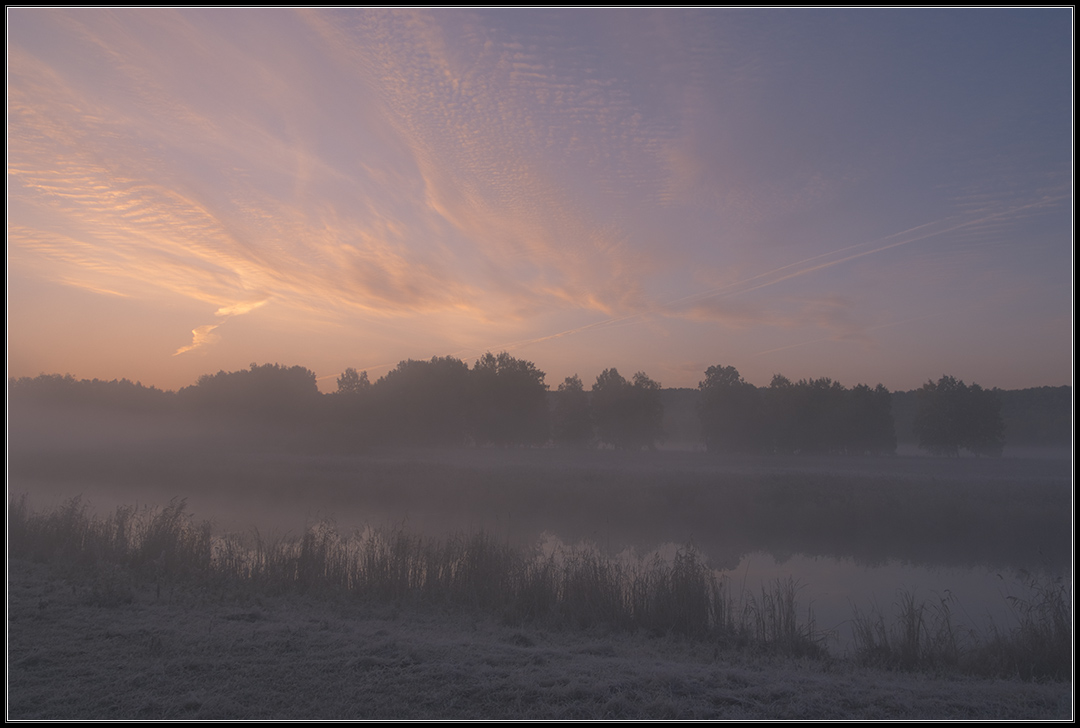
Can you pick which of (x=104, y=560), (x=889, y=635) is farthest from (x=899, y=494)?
(x=104, y=560)

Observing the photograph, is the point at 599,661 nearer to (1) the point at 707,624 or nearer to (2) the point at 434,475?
(1) the point at 707,624

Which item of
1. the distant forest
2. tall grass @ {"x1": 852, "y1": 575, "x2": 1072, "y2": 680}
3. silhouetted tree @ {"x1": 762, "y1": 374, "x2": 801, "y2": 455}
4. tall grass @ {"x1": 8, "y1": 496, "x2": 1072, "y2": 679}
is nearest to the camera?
tall grass @ {"x1": 852, "y1": 575, "x2": 1072, "y2": 680}

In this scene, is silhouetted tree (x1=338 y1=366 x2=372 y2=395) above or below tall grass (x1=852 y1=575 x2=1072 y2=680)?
above

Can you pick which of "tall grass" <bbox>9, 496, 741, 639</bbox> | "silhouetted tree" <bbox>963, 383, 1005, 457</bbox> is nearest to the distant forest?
"silhouetted tree" <bbox>963, 383, 1005, 457</bbox>

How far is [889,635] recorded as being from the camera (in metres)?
9.49

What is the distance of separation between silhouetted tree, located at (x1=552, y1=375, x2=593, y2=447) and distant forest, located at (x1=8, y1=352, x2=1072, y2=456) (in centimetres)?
13

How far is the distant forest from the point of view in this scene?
61531 millimetres

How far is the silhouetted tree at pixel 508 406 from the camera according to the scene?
62.7m

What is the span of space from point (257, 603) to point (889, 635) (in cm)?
1040

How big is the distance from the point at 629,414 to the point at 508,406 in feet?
47.8

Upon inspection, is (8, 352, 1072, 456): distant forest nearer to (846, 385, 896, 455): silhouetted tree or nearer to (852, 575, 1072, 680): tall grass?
(846, 385, 896, 455): silhouetted tree

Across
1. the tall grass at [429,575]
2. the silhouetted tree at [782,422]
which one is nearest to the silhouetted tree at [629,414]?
the silhouetted tree at [782,422]

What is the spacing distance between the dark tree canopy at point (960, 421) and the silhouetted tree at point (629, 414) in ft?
93.0

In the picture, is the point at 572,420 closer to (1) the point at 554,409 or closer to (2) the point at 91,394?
(1) the point at 554,409
